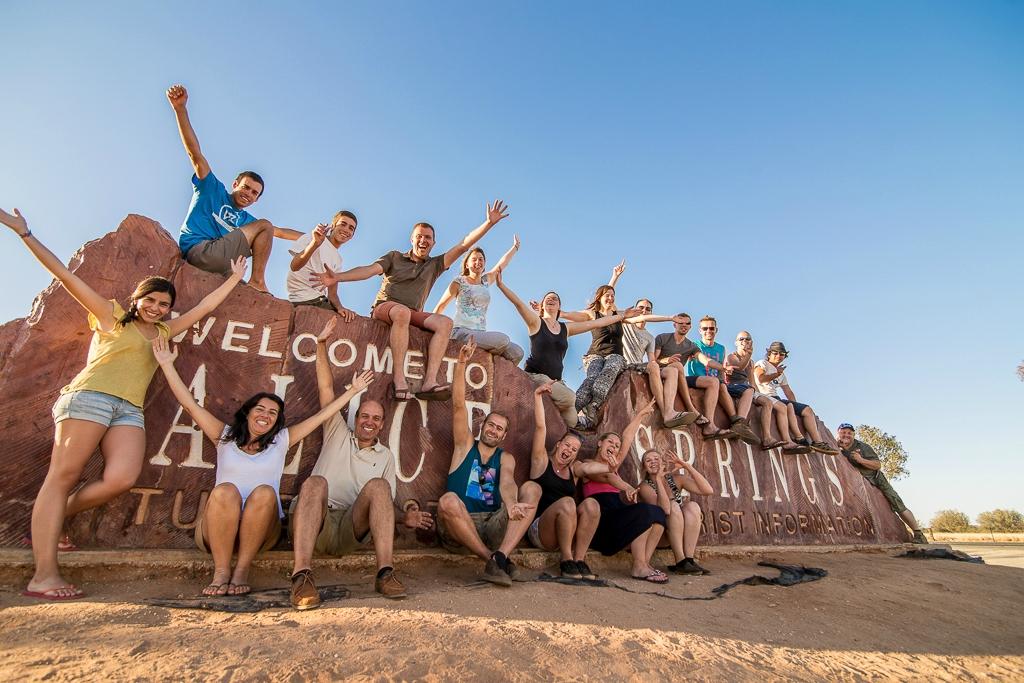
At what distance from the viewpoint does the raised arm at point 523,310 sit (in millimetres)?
5621

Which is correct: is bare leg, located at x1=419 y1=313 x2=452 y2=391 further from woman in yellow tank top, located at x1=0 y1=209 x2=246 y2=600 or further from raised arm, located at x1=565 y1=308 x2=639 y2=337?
woman in yellow tank top, located at x1=0 y1=209 x2=246 y2=600

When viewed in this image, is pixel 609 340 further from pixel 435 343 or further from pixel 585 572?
pixel 585 572

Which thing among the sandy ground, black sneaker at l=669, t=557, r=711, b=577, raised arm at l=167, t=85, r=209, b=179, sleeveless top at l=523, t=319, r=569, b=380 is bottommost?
the sandy ground

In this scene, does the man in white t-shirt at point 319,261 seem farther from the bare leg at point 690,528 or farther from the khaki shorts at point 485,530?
the bare leg at point 690,528

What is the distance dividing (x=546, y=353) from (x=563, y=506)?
1968 mm

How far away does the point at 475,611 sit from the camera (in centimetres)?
281

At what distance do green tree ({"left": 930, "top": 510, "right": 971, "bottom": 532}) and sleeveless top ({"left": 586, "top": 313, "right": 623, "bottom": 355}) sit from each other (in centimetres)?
2603

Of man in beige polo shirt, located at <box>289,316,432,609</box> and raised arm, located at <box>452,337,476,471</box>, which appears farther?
raised arm, located at <box>452,337,476,471</box>

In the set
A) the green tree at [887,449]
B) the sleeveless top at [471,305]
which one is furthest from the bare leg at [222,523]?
the green tree at [887,449]

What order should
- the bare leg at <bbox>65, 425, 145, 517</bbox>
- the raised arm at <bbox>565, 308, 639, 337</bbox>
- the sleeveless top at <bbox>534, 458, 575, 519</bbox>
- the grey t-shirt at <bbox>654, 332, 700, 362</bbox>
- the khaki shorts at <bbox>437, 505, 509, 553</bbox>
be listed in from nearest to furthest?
the bare leg at <bbox>65, 425, 145, 517</bbox>, the khaki shorts at <bbox>437, 505, 509, 553</bbox>, the sleeveless top at <bbox>534, 458, 575, 519</bbox>, the raised arm at <bbox>565, 308, 639, 337</bbox>, the grey t-shirt at <bbox>654, 332, 700, 362</bbox>

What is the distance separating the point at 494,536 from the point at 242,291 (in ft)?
9.11

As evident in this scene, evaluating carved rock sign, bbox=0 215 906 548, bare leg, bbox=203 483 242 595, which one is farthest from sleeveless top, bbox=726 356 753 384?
bare leg, bbox=203 483 242 595

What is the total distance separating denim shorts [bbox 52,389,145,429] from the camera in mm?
2994

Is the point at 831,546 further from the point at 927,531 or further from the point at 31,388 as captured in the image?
the point at 927,531
